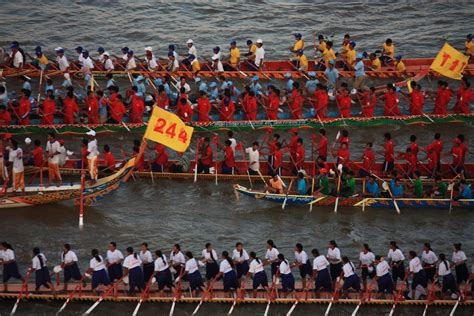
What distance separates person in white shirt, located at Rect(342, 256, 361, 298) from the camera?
23.1 metres

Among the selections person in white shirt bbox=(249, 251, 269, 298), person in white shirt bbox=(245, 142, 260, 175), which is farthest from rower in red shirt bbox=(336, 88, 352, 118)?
person in white shirt bbox=(249, 251, 269, 298)

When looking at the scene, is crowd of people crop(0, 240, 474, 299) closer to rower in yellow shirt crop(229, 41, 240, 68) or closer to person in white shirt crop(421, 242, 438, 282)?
person in white shirt crop(421, 242, 438, 282)

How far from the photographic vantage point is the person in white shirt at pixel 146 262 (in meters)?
23.4

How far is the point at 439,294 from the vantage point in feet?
77.4

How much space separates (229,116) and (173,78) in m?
3.41

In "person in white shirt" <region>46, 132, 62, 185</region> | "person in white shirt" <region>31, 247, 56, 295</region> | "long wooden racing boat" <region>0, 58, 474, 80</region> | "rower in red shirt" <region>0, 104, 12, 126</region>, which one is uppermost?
"long wooden racing boat" <region>0, 58, 474, 80</region>

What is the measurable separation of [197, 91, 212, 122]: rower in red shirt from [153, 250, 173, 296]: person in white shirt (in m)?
8.77

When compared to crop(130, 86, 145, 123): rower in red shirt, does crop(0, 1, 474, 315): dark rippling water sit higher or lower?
lower

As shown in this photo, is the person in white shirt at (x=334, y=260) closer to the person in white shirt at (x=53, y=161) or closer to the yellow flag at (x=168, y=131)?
the yellow flag at (x=168, y=131)

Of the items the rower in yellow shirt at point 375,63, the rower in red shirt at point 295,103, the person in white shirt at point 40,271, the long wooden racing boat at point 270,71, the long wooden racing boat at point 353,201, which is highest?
the rower in yellow shirt at point 375,63

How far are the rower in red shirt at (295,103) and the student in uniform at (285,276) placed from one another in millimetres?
9156

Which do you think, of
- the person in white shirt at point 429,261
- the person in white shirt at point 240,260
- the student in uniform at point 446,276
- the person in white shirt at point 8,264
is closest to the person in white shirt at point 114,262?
the person in white shirt at point 8,264

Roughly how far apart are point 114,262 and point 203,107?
899 cm

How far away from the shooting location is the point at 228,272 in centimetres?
2316
